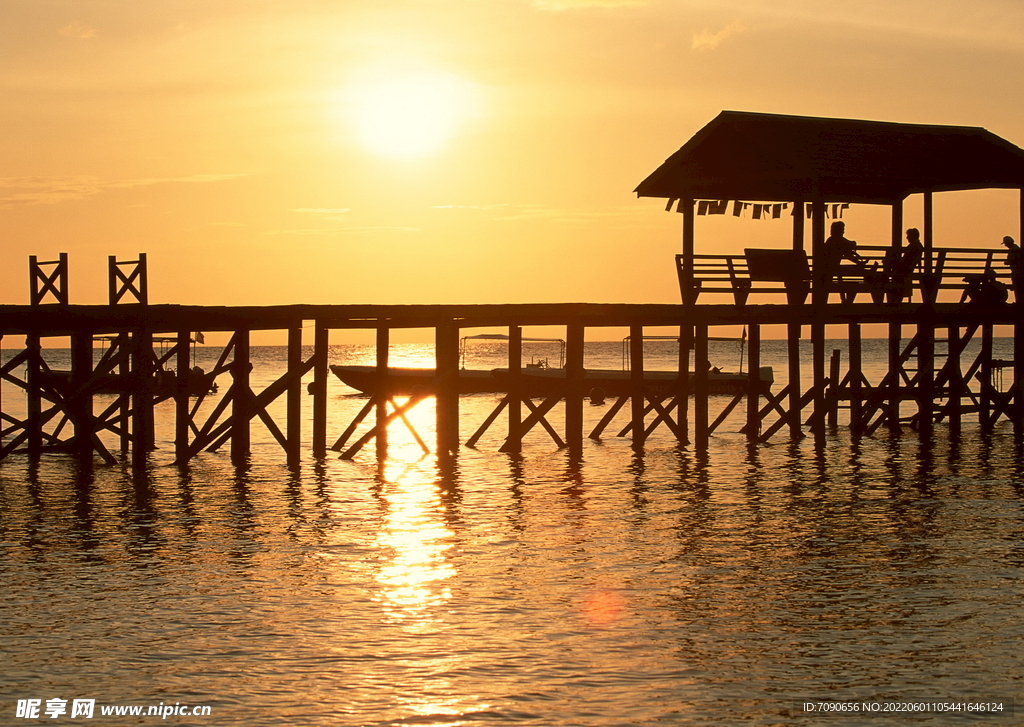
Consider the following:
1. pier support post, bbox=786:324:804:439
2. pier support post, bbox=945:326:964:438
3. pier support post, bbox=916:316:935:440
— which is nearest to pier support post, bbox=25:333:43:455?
pier support post, bbox=786:324:804:439

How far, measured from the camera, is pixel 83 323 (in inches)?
963

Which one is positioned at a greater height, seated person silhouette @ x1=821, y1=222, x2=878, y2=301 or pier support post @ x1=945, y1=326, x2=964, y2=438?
seated person silhouette @ x1=821, y1=222, x2=878, y2=301

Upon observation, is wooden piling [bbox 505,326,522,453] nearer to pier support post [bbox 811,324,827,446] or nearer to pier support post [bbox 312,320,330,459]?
A: pier support post [bbox 312,320,330,459]

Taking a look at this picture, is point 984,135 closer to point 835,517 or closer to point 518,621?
point 835,517

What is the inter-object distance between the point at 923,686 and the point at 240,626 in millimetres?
6045

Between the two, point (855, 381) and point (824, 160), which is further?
point (855, 381)

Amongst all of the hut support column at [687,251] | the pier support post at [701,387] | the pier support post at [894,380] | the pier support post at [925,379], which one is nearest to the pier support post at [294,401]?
the hut support column at [687,251]

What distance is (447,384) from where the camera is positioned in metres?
25.8

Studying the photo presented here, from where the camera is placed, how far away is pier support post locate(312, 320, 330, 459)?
24594 mm

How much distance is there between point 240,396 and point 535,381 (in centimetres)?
818
